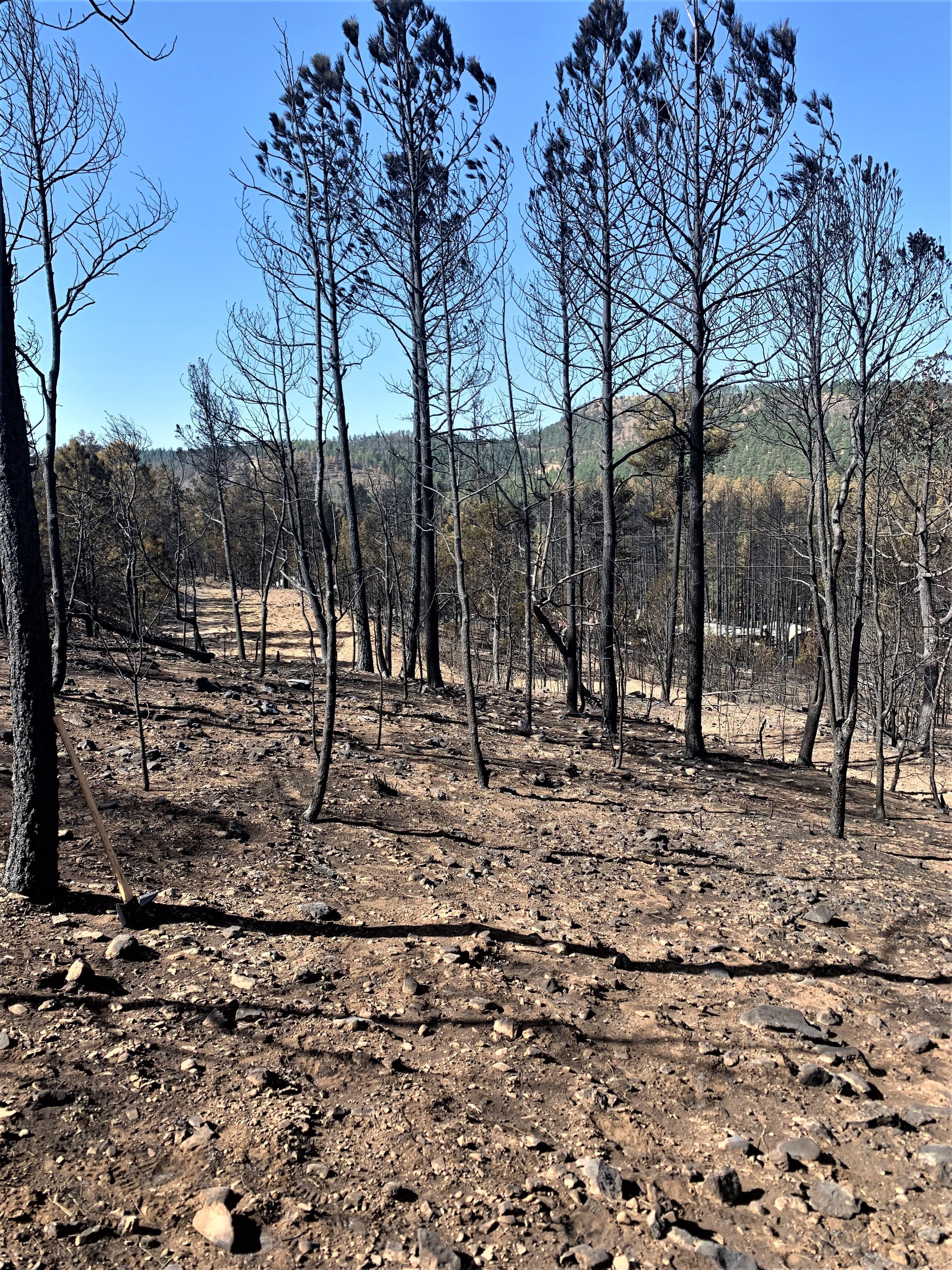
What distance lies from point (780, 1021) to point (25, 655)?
4884 mm

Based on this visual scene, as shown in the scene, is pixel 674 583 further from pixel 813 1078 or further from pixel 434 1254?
pixel 434 1254

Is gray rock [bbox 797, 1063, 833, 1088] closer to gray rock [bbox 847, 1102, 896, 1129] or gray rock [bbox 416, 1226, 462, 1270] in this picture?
gray rock [bbox 847, 1102, 896, 1129]

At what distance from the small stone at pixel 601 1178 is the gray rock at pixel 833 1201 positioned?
2.52 feet

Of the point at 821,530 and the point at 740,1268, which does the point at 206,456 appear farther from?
the point at 740,1268

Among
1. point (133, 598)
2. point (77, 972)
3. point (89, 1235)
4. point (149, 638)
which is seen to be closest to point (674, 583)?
point (149, 638)

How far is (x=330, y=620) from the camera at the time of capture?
19.5 feet

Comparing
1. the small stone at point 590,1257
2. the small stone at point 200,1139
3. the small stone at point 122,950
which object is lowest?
the small stone at point 590,1257

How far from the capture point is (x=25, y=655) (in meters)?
4.49

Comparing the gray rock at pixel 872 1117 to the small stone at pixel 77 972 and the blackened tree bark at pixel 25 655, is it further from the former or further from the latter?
the blackened tree bark at pixel 25 655

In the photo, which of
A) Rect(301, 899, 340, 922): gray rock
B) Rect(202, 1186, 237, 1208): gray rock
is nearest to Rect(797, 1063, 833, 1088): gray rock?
Rect(202, 1186, 237, 1208): gray rock

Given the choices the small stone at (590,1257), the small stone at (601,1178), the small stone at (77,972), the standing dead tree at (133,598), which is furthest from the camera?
the standing dead tree at (133,598)

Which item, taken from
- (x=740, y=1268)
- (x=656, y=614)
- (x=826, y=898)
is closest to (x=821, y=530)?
(x=826, y=898)

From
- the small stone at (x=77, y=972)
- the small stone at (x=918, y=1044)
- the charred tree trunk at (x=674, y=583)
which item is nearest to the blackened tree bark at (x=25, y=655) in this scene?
the small stone at (x=77, y=972)

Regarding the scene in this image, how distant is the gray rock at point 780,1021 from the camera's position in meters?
4.12
